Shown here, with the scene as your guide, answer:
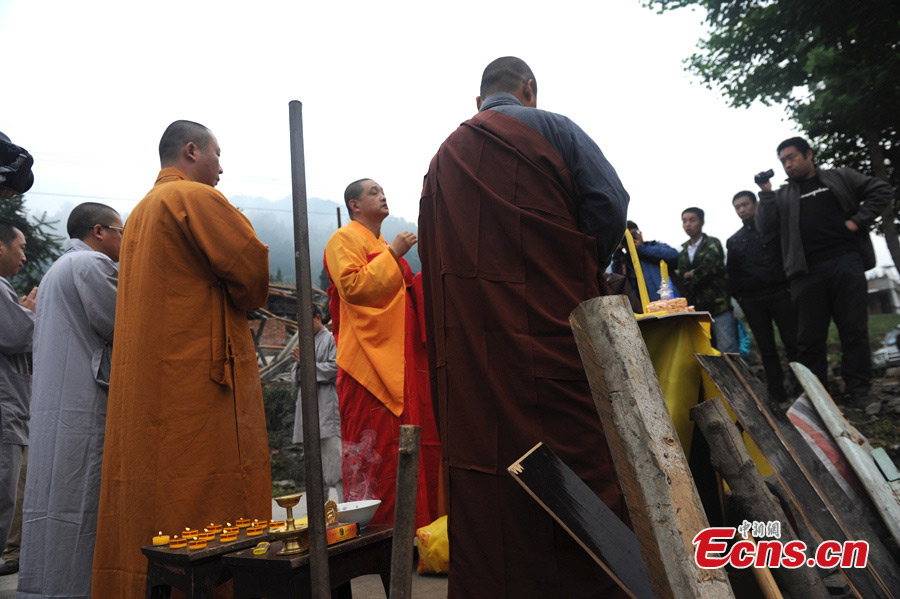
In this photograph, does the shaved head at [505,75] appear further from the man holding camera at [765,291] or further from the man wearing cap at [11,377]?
the man holding camera at [765,291]

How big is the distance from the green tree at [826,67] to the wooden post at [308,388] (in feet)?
27.0

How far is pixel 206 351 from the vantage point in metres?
2.56

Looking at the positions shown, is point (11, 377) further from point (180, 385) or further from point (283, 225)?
point (283, 225)

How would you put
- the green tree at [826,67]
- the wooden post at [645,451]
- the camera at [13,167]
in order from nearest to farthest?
the wooden post at [645,451] → the camera at [13,167] → the green tree at [826,67]

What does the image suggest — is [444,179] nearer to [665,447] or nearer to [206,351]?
[206,351]

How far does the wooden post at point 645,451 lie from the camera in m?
1.28

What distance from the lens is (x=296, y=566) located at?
1696 millimetres

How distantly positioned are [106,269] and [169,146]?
67 cm

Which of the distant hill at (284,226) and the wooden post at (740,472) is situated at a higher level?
the distant hill at (284,226)

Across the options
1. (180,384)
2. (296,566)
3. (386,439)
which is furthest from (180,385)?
(386,439)

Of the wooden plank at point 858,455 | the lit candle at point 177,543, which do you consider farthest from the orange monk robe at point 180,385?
the wooden plank at point 858,455

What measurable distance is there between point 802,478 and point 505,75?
6.80 ft

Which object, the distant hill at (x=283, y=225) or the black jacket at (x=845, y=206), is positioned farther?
the distant hill at (x=283, y=225)

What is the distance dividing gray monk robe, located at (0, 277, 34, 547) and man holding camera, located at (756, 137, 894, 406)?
5541mm
